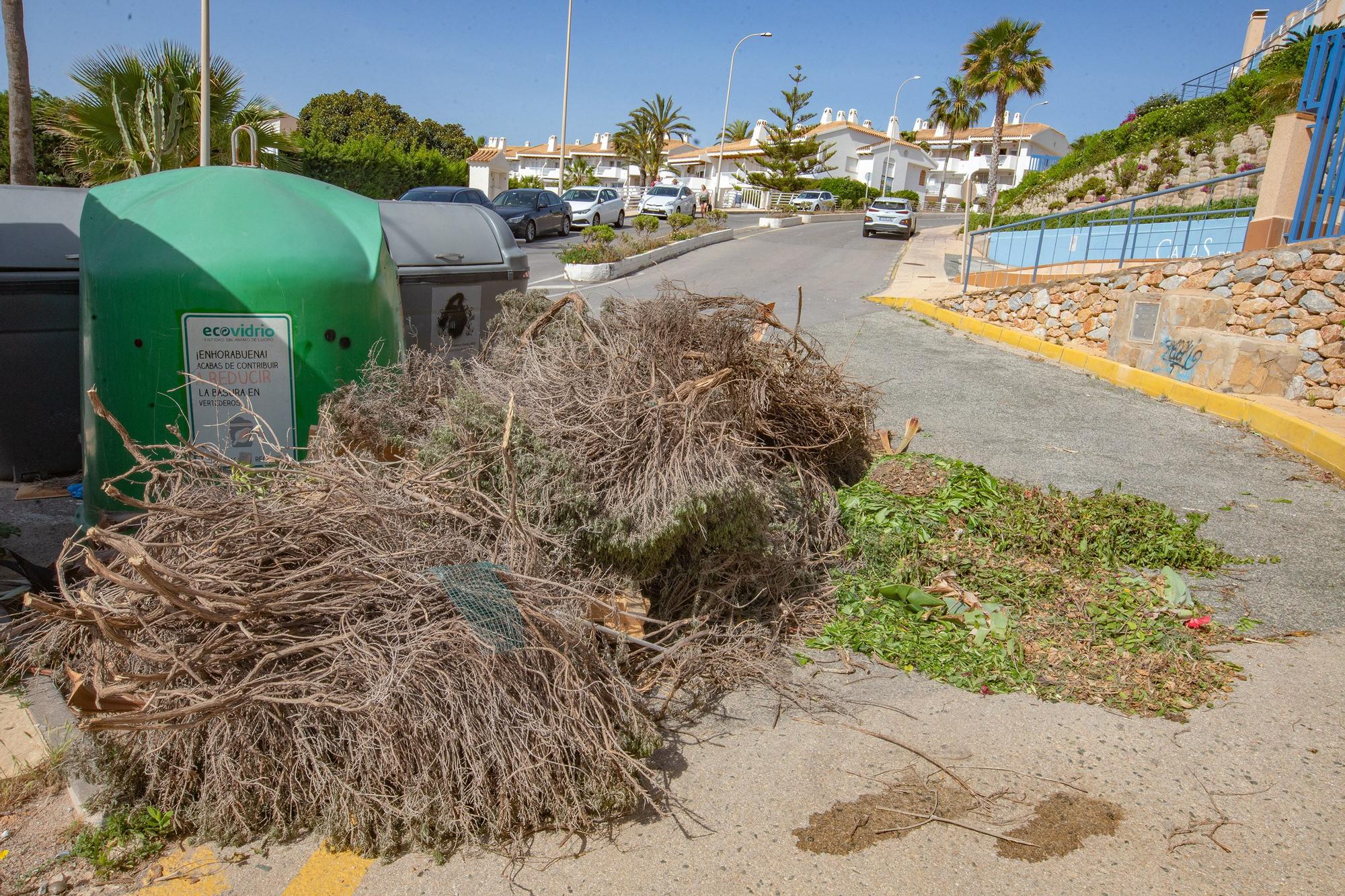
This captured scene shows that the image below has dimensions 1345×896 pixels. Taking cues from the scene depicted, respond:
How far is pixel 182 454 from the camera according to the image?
3.46 metres

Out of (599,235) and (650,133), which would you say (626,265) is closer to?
(599,235)

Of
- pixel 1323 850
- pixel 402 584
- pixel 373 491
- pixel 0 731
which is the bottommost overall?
pixel 0 731

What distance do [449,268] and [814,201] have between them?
147 ft

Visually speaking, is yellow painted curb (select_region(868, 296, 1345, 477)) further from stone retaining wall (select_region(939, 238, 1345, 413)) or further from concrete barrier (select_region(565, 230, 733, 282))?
concrete barrier (select_region(565, 230, 733, 282))

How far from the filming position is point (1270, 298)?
8773mm

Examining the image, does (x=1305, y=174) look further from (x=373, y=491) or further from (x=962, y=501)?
(x=373, y=491)

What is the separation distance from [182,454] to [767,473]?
265 centimetres

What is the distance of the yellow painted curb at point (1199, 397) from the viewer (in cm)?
675

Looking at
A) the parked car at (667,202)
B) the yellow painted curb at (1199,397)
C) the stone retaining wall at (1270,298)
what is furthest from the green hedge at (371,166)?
the stone retaining wall at (1270,298)

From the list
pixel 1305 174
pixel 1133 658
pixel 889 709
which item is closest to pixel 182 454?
pixel 889 709

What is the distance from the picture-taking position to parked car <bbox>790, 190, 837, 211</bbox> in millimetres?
47906

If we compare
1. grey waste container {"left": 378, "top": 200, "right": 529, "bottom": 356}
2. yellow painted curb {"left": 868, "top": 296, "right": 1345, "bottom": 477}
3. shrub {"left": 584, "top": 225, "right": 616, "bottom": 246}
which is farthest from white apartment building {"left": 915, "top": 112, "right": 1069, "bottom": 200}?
grey waste container {"left": 378, "top": 200, "right": 529, "bottom": 356}

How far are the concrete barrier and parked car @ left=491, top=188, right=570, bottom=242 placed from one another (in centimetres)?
454

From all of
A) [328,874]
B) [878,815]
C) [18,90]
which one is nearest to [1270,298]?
[878,815]
